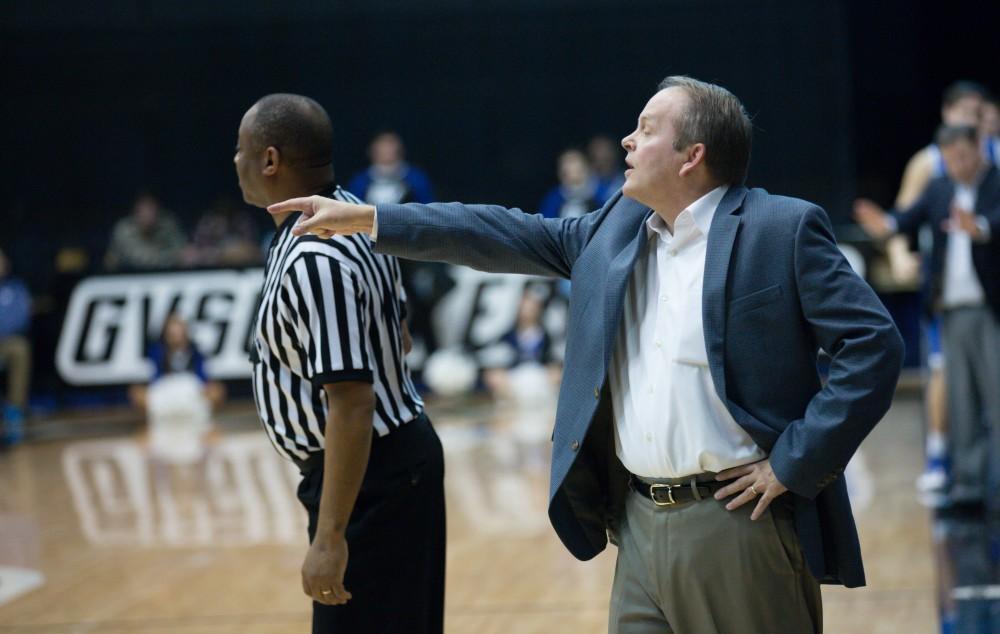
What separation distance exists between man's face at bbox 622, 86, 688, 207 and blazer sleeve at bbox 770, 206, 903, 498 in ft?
0.98

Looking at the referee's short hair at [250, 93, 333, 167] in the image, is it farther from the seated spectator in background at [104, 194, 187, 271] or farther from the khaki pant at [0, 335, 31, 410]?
the seated spectator in background at [104, 194, 187, 271]

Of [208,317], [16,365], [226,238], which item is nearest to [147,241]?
[226,238]

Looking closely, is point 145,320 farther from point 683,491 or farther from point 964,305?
point 683,491

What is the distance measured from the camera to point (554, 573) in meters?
5.88

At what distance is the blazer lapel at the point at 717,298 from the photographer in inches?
102

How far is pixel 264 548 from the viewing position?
658cm

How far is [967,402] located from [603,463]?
175 inches

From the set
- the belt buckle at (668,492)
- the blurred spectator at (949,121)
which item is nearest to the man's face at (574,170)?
the blurred spectator at (949,121)

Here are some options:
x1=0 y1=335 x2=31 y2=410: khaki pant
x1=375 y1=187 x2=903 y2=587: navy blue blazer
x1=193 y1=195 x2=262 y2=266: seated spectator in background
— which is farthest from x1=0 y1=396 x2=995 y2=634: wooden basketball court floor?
x1=193 y1=195 x2=262 y2=266: seated spectator in background

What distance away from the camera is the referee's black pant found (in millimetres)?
2988

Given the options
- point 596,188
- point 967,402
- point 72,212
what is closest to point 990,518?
point 967,402

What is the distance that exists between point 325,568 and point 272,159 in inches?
36.3

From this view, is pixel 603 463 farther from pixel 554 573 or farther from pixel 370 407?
pixel 554 573

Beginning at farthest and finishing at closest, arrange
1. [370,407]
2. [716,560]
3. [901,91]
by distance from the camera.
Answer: [901,91]
[370,407]
[716,560]
